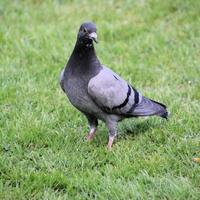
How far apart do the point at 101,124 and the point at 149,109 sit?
697 millimetres

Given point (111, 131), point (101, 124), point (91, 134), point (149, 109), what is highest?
point (149, 109)

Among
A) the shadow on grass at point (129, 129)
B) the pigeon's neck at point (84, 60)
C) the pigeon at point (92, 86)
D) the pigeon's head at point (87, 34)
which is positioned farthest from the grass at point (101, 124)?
the pigeon's head at point (87, 34)

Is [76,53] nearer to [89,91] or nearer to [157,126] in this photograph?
[89,91]

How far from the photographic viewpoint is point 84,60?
539 centimetres

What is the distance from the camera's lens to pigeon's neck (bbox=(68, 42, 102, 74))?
212 inches

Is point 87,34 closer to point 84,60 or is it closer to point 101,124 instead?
point 84,60

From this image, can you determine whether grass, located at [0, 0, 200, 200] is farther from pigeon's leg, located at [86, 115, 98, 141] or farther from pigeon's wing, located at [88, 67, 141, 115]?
pigeon's wing, located at [88, 67, 141, 115]

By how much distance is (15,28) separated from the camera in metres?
8.97

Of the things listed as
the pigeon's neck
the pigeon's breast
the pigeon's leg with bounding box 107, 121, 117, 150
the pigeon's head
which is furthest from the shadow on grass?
the pigeon's head

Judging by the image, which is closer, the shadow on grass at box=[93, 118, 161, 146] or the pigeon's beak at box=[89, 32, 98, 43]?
the pigeon's beak at box=[89, 32, 98, 43]

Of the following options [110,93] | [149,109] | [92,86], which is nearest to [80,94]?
[92,86]

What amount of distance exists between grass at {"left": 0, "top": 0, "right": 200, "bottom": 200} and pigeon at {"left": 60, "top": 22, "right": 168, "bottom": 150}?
346mm

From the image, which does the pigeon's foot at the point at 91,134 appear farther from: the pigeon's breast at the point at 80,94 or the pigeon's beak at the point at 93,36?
the pigeon's beak at the point at 93,36

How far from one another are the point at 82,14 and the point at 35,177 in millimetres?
5136
